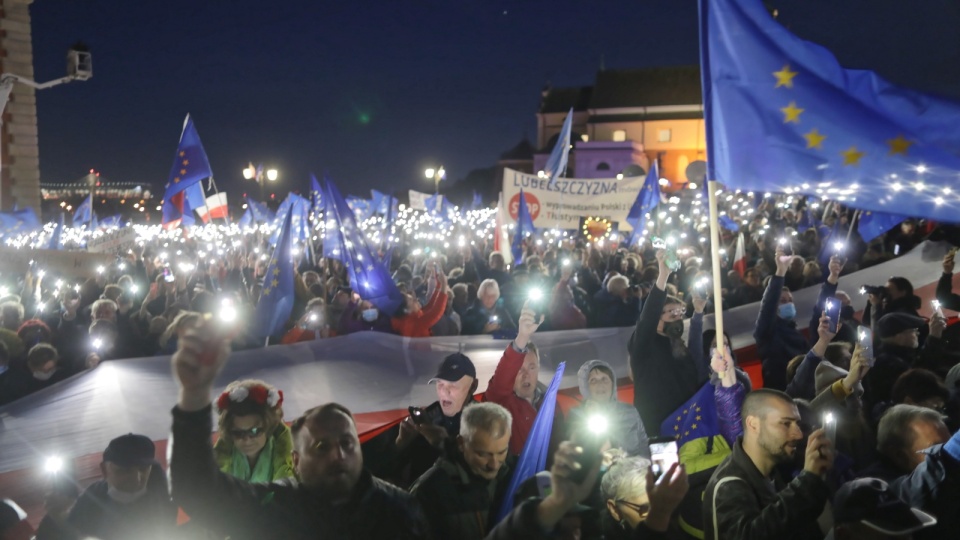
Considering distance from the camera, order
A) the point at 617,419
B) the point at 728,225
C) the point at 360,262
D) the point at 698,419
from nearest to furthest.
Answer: the point at 617,419 < the point at 698,419 < the point at 360,262 < the point at 728,225

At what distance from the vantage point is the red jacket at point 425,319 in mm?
8381

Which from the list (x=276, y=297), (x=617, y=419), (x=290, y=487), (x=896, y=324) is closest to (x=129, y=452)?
(x=290, y=487)

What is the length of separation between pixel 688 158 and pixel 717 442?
78.9 m

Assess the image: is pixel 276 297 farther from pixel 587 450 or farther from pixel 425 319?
pixel 587 450

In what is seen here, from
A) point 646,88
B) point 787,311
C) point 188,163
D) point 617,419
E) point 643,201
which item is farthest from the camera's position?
point 646,88

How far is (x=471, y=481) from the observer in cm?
340

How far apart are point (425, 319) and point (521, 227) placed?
738cm

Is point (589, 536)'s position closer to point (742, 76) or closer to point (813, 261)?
point (742, 76)

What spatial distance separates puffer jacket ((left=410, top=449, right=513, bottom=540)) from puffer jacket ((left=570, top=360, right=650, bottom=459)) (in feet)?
2.99

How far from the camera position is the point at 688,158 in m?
79.9

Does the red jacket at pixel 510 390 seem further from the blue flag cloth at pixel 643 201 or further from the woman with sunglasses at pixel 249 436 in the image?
the blue flag cloth at pixel 643 201

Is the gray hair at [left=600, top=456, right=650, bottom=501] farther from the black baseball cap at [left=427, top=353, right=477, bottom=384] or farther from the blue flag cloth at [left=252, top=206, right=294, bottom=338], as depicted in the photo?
the blue flag cloth at [left=252, top=206, right=294, bottom=338]

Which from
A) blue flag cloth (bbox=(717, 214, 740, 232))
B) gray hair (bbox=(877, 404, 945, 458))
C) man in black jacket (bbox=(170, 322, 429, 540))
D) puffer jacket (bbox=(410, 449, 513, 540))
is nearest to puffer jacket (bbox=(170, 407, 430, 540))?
man in black jacket (bbox=(170, 322, 429, 540))

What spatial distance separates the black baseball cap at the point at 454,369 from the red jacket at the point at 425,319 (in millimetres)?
3853
